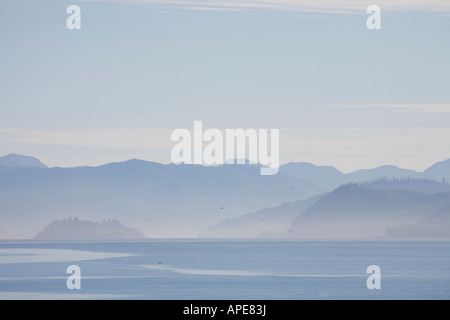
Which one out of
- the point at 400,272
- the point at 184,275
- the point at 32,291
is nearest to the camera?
the point at 32,291

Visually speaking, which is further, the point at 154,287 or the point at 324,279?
the point at 324,279
